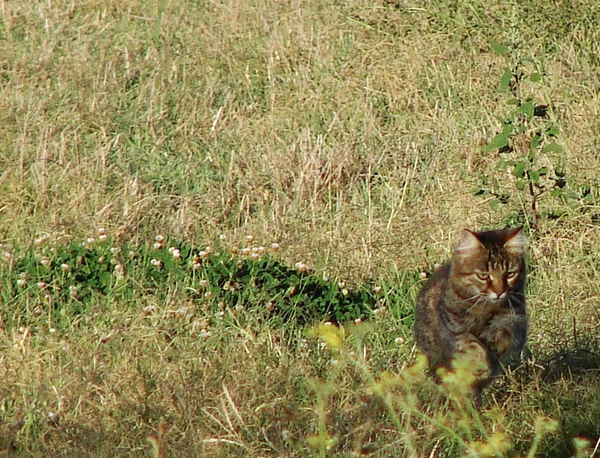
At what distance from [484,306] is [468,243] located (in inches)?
11.1

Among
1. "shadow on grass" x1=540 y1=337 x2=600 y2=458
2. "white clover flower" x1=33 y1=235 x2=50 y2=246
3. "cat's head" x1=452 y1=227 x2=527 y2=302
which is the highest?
"cat's head" x1=452 y1=227 x2=527 y2=302

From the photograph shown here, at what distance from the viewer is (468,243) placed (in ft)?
15.4

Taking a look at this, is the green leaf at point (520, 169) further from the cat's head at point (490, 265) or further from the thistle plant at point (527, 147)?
the cat's head at point (490, 265)

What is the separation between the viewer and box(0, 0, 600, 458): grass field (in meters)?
4.21

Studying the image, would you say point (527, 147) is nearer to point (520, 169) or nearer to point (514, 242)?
point (520, 169)

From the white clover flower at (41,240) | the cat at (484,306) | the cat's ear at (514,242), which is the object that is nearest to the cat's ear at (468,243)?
the cat at (484,306)

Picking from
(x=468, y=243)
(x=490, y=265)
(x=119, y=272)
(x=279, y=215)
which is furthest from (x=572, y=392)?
(x=279, y=215)

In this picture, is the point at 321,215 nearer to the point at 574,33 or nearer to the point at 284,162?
the point at 284,162

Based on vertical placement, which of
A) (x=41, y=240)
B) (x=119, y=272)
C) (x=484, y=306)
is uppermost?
(x=484, y=306)

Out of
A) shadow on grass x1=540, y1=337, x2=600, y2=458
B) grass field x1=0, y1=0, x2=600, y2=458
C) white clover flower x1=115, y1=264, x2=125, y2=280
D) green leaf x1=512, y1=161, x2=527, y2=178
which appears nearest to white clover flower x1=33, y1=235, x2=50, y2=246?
grass field x1=0, y1=0, x2=600, y2=458

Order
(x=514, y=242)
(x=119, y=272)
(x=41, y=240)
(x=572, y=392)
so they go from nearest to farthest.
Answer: (x=572, y=392)
(x=514, y=242)
(x=119, y=272)
(x=41, y=240)

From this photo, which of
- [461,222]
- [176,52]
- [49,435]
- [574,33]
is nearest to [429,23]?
[574,33]

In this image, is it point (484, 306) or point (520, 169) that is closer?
point (484, 306)

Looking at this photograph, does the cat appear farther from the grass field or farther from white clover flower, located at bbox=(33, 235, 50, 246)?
white clover flower, located at bbox=(33, 235, 50, 246)
